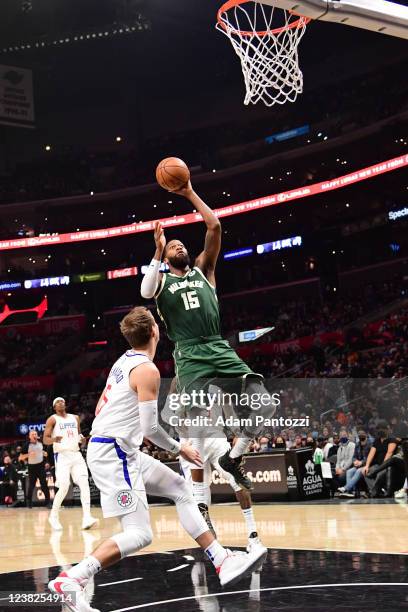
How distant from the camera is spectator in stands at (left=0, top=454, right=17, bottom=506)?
63.2 feet

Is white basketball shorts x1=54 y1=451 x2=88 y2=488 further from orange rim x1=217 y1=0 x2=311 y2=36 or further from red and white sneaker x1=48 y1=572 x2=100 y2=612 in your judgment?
red and white sneaker x1=48 y1=572 x2=100 y2=612

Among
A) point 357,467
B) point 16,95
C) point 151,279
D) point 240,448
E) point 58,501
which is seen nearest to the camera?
point 151,279

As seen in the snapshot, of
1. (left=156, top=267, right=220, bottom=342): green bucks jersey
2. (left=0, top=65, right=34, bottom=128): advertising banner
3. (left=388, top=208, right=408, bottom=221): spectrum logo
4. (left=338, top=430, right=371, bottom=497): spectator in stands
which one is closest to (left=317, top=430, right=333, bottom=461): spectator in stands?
(left=338, top=430, right=371, bottom=497): spectator in stands

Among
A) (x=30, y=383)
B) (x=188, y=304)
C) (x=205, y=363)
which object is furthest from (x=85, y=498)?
(x=30, y=383)

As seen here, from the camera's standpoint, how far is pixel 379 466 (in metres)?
13.8

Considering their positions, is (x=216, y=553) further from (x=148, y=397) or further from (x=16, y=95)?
(x=16, y=95)

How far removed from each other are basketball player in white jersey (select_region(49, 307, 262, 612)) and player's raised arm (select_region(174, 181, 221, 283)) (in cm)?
162

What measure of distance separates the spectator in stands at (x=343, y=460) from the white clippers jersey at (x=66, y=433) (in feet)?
15.7

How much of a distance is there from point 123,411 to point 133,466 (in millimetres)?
349

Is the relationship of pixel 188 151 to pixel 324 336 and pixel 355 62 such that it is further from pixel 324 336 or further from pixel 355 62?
pixel 324 336

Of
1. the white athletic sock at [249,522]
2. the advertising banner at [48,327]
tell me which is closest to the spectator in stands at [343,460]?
the white athletic sock at [249,522]

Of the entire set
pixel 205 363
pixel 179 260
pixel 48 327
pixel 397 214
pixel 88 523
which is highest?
pixel 397 214

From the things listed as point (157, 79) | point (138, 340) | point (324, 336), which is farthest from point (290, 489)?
point (157, 79)

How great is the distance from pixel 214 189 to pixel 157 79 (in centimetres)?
748
